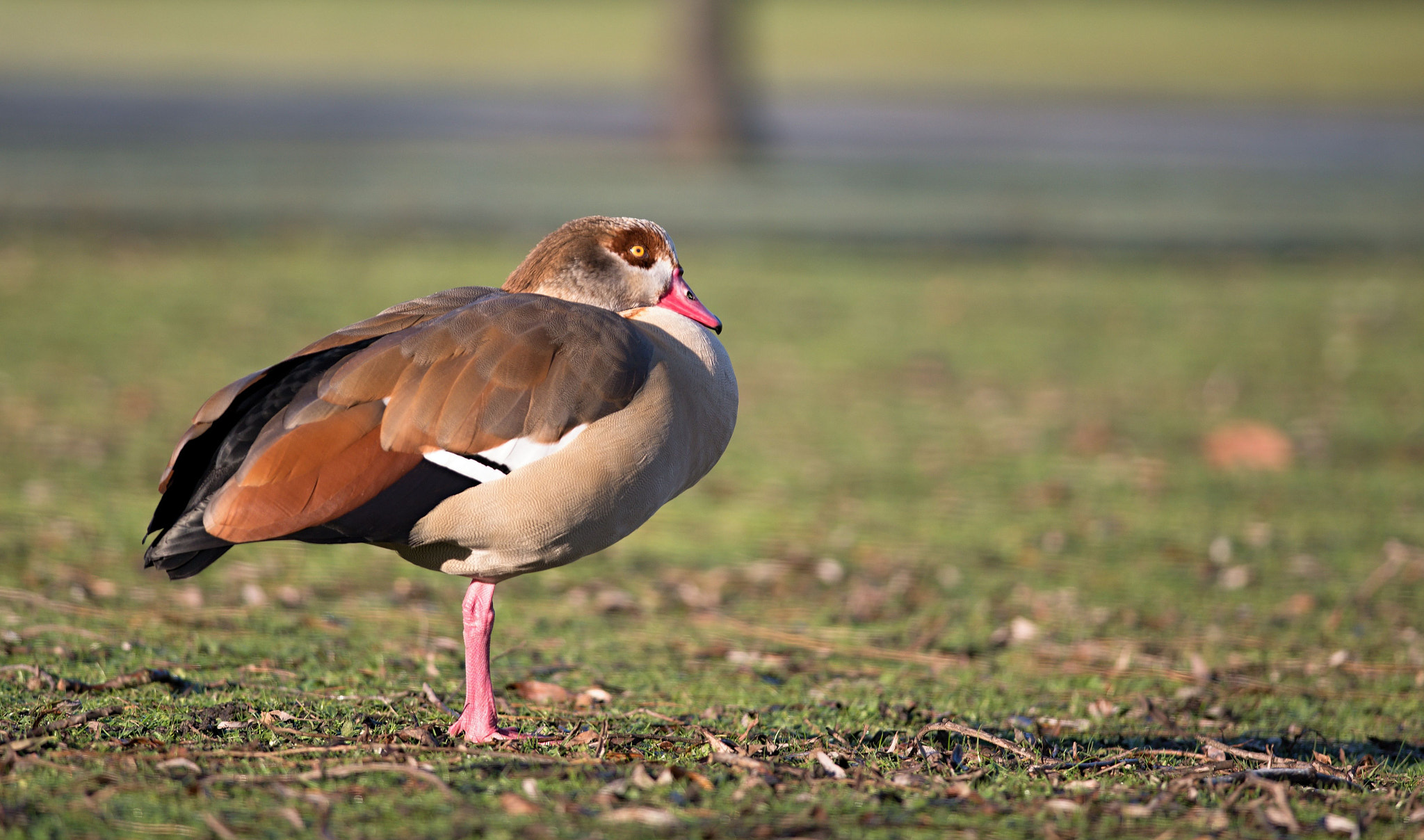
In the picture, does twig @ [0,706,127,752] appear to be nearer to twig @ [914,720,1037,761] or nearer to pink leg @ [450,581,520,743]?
pink leg @ [450,581,520,743]

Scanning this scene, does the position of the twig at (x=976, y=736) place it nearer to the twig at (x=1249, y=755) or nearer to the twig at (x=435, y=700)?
the twig at (x=1249, y=755)

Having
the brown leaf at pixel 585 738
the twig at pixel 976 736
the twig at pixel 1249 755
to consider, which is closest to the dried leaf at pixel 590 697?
the brown leaf at pixel 585 738

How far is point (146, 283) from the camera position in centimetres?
1056

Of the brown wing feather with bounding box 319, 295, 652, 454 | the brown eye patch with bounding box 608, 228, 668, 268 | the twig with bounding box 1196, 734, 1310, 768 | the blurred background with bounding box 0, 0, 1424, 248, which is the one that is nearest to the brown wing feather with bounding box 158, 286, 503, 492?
the brown wing feather with bounding box 319, 295, 652, 454

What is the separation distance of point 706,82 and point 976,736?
1664 centimetres

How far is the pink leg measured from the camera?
336 centimetres

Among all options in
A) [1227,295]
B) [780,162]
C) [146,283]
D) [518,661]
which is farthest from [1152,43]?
[518,661]

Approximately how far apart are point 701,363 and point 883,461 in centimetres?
350

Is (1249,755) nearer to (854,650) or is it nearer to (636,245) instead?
(854,650)

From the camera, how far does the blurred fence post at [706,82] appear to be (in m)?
18.9

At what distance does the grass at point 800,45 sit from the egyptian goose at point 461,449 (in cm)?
2860

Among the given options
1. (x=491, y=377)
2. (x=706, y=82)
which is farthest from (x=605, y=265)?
(x=706, y=82)

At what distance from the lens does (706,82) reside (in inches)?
761

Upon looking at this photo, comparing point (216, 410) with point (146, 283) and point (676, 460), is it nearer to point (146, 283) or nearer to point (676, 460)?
point (676, 460)
